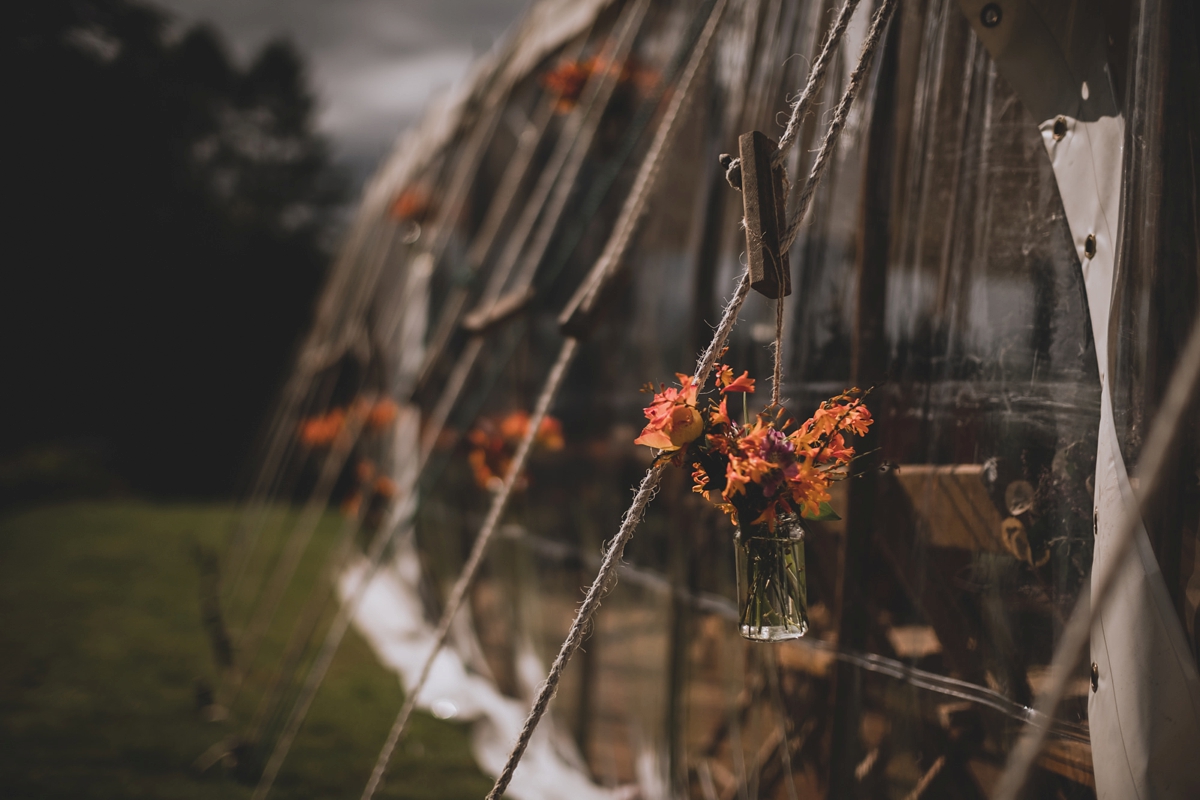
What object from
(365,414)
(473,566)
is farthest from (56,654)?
(473,566)

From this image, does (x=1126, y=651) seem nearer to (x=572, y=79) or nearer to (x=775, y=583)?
(x=775, y=583)

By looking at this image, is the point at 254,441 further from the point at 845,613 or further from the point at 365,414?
the point at 845,613

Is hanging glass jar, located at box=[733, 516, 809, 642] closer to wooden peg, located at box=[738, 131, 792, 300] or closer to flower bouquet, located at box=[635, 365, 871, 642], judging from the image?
flower bouquet, located at box=[635, 365, 871, 642]

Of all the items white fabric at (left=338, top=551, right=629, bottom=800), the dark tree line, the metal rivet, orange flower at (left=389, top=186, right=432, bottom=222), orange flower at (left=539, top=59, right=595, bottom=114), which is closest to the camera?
the metal rivet

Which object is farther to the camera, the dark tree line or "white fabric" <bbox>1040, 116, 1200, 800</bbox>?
the dark tree line

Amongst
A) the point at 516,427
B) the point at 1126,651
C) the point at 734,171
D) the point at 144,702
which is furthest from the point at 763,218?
the point at 144,702

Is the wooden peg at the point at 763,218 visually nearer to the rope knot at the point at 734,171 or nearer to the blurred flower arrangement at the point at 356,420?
the rope knot at the point at 734,171

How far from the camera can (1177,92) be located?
1191mm

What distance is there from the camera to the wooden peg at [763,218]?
118cm

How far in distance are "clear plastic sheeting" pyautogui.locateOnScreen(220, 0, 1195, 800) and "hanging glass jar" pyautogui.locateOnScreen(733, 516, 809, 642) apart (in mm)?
179

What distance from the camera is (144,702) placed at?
3.46 m

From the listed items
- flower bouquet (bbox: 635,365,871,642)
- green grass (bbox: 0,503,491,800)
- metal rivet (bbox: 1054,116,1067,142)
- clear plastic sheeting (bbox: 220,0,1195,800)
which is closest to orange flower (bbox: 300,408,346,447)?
green grass (bbox: 0,503,491,800)

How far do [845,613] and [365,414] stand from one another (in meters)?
3.42

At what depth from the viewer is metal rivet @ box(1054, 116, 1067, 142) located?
133 centimetres
